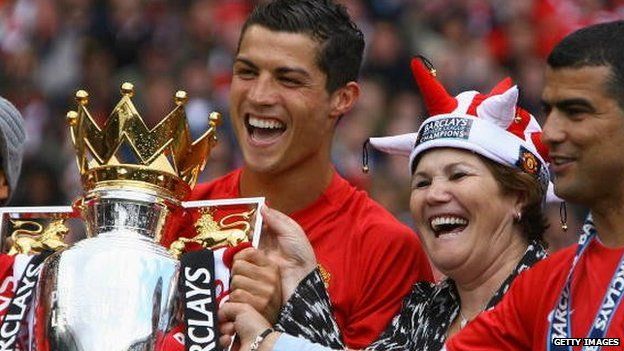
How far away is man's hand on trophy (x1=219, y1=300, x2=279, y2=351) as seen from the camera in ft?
18.4

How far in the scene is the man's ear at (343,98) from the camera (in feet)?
20.8

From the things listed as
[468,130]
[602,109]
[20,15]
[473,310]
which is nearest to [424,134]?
[468,130]

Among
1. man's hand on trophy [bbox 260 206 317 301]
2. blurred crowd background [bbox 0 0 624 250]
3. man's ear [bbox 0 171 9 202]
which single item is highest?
blurred crowd background [bbox 0 0 624 250]

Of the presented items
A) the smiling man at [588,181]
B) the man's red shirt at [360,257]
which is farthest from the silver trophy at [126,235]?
the smiling man at [588,181]

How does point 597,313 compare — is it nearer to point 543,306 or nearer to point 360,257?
point 543,306

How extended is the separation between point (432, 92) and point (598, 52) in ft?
4.09

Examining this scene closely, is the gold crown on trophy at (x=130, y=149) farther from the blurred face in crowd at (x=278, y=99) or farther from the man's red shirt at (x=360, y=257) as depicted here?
the man's red shirt at (x=360, y=257)

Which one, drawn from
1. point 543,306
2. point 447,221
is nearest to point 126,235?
point 447,221

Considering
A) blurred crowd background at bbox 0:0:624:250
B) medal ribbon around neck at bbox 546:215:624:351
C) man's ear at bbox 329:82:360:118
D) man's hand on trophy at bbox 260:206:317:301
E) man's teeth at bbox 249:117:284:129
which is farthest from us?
blurred crowd background at bbox 0:0:624:250

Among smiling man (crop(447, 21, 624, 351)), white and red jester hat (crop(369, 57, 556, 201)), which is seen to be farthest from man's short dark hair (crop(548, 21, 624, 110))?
white and red jester hat (crop(369, 57, 556, 201))

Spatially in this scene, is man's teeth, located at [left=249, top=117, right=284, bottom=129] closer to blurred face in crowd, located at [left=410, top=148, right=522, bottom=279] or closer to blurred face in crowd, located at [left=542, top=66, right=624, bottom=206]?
blurred face in crowd, located at [left=410, top=148, right=522, bottom=279]

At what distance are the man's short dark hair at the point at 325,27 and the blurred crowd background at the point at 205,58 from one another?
15.1 feet

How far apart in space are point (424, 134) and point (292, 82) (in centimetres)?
47

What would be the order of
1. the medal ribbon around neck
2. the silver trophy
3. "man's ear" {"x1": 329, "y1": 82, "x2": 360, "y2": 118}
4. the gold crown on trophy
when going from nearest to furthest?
the medal ribbon around neck → the silver trophy → the gold crown on trophy → "man's ear" {"x1": 329, "y1": 82, "x2": 360, "y2": 118}
